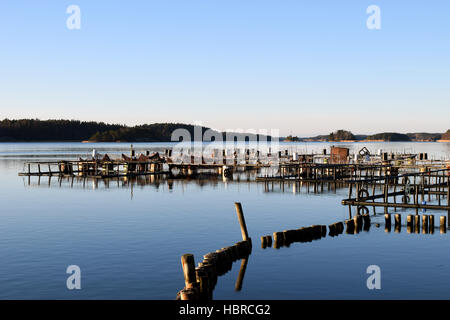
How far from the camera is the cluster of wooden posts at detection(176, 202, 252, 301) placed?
635 inches

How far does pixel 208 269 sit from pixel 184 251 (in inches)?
272

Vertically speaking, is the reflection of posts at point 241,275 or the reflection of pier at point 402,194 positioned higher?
the reflection of pier at point 402,194

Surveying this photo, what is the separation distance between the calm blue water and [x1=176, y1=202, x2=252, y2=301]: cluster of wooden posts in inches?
13.4

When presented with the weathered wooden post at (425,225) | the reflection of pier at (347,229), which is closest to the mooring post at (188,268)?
the reflection of pier at (347,229)

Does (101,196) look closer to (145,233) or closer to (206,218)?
(206,218)

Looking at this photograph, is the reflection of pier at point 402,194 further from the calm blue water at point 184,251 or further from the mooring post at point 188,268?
the mooring post at point 188,268

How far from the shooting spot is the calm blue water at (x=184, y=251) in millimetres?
19547

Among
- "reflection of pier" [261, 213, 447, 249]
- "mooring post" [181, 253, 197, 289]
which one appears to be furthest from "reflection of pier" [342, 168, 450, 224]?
"mooring post" [181, 253, 197, 289]

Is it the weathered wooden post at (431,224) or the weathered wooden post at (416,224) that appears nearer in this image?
the weathered wooden post at (416,224)

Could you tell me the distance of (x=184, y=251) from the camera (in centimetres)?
2558

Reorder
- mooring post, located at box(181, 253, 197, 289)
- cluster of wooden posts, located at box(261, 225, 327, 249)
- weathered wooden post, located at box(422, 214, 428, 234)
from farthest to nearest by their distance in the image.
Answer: weathered wooden post, located at box(422, 214, 428, 234) → cluster of wooden posts, located at box(261, 225, 327, 249) → mooring post, located at box(181, 253, 197, 289)

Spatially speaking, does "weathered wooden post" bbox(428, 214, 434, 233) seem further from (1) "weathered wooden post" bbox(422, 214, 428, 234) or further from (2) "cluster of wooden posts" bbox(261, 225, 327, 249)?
(2) "cluster of wooden posts" bbox(261, 225, 327, 249)

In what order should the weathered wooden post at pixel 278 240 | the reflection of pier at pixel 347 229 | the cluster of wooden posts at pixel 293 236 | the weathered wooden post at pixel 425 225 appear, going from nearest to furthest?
the cluster of wooden posts at pixel 293 236, the weathered wooden post at pixel 278 240, the reflection of pier at pixel 347 229, the weathered wooden post at pixel 425 225

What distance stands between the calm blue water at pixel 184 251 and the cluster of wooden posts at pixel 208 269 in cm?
34
